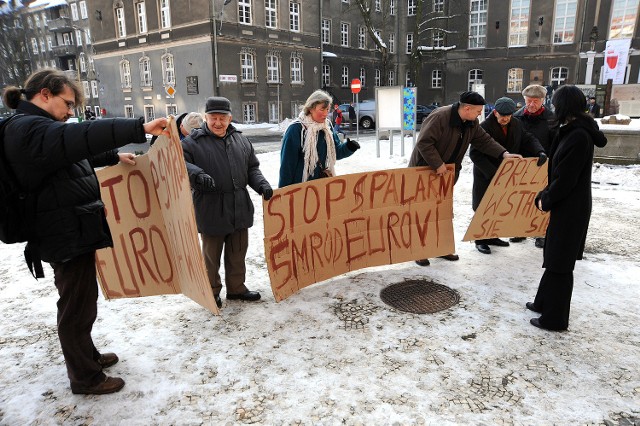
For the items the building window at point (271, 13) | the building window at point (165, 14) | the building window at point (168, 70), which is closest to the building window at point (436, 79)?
→ the building window at point (271, 13)

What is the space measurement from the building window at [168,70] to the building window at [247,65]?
15.4ft

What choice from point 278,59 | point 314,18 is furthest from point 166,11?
point 314,18

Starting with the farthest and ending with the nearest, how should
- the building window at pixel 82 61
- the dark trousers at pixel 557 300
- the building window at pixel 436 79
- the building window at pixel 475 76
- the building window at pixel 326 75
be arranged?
the building window at pixel 82 61, the building window at pixel 436 79, the building window at pixel 475 76, the building window at pixel 326 75, the dark trousers at pixel 557 300

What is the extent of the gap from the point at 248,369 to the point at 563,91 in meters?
2.92

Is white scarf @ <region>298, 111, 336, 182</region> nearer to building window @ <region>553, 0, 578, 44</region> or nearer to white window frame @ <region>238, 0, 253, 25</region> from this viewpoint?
white window frame @ <region>238, 0, 253, 25</region>

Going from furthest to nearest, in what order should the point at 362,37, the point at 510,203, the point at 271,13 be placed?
the point at 362,37 < the point at 271,13 < the point at 510,203

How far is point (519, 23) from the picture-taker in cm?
3553

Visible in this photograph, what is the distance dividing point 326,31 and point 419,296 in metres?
35.1

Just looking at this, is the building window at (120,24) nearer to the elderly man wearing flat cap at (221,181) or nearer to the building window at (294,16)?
the building window at (294,16)

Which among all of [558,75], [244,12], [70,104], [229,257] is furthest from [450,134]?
[558,75]

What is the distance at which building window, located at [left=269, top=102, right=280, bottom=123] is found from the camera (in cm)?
3030

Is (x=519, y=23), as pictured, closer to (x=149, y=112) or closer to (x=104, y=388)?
(x=149, y=112)

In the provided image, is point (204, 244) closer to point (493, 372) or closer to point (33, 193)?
point (33, 193)

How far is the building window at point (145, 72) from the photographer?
31083 millimetres
